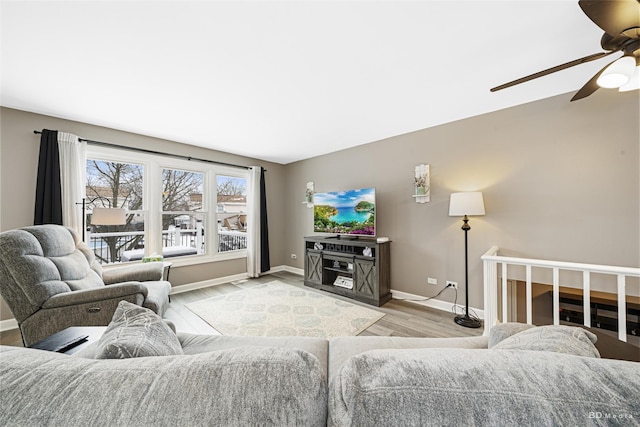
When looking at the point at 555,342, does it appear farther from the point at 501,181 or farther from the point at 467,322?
the point at 501,181

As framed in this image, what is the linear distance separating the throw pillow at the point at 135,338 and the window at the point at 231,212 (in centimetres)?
343

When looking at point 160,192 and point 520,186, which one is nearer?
point 520,186

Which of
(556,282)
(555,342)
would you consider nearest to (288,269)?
(556,282)

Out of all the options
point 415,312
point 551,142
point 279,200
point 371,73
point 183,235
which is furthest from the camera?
point 279,200

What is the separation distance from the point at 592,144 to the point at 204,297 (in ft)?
16.0

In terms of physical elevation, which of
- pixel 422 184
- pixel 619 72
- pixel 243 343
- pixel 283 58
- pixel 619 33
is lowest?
pixel 243 343

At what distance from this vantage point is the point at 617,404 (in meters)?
0.40

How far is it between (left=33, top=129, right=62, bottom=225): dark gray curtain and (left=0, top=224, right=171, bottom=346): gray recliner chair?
961 mm

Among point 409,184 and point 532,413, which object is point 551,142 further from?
point 532,413

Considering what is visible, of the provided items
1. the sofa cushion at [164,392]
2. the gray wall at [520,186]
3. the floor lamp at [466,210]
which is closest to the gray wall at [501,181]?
the gray wall at [520,186]

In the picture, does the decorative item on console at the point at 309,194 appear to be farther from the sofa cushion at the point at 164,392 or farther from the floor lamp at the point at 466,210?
the sofa cushion at the point at 164,392

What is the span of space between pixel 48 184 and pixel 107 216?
2.40 feet

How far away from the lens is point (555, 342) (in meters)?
0.71

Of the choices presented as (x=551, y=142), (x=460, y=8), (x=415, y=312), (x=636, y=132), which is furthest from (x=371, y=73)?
(x=415, y=312)
